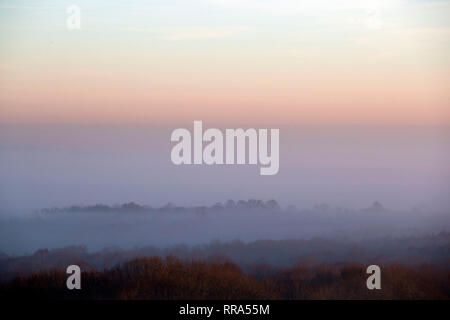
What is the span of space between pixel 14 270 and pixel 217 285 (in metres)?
2.50

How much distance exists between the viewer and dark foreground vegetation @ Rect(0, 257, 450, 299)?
11.0 metres

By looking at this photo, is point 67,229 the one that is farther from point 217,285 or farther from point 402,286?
point 402,286

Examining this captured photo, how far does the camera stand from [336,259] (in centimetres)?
1159

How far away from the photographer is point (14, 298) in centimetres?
1117

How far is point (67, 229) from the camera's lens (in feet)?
37.6

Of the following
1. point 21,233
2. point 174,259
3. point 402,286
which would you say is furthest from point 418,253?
point 21,233

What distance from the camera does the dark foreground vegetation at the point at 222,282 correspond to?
11.0 metres

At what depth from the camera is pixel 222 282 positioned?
11102 mm

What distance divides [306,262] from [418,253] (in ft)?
4.60
